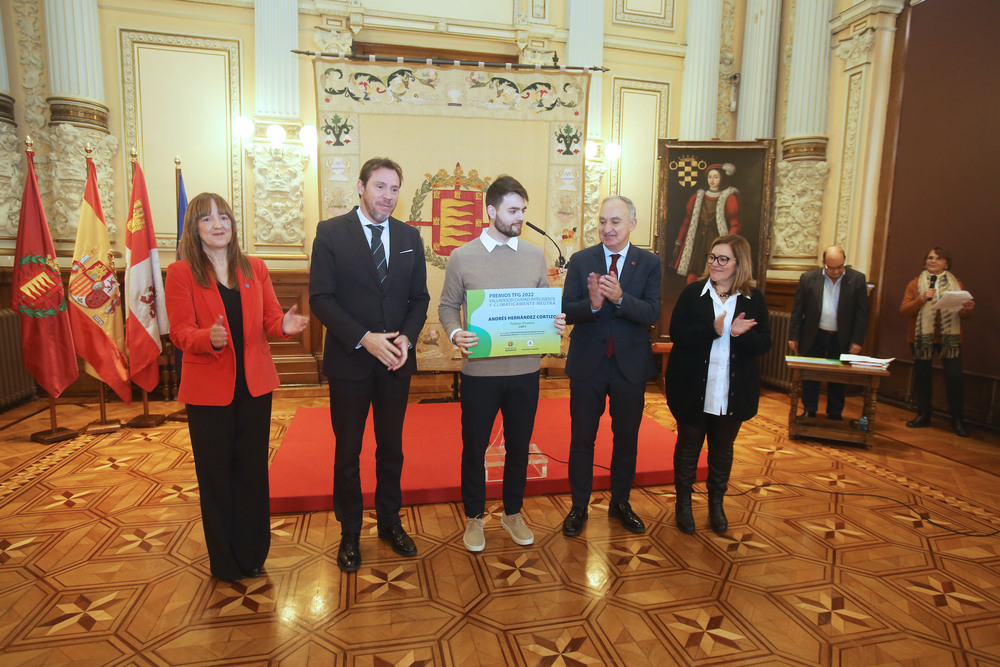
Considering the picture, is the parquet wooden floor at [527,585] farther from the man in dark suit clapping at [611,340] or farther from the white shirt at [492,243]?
the white shirt at [492,243]

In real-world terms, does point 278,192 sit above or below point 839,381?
above

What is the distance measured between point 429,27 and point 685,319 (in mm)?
5038

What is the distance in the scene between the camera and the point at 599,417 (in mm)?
2641

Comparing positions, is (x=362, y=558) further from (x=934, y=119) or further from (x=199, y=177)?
(x=934, y=119)

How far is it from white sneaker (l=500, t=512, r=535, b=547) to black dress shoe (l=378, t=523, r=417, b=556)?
1.45 ft

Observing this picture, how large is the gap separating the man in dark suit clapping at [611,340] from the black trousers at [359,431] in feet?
2.72

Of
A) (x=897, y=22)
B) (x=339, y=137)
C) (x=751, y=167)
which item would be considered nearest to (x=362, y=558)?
(x=339, y=137)

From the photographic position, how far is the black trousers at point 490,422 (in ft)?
7.83

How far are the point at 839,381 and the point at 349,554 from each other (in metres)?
3.78

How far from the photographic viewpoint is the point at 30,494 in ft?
10.2

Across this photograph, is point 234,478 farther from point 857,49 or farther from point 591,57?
point 857,49

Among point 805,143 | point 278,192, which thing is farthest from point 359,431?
point 805,143

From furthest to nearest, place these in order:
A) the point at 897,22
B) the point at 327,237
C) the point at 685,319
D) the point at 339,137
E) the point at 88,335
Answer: the point at 897,22, the point at 339,137, the point at 88,335, the point at 685,319, the point at 327,237

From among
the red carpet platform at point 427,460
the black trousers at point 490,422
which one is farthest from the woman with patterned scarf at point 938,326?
the black trousers at point 490,422
